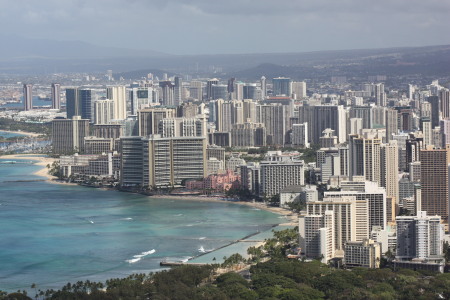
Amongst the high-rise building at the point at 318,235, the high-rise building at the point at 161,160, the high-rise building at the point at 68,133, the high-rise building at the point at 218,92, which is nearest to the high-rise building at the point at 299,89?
the high-rise building at the point at 218,92

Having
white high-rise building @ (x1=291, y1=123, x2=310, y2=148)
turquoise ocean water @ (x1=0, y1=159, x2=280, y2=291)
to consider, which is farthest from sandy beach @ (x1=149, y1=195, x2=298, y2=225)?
white high-rise building @ (x1=291, y1=123, x2=310, y2=148)

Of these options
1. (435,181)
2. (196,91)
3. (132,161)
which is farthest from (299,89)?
(435,181)

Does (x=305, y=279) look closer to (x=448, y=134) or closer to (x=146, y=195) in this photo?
(x=146, y=195)

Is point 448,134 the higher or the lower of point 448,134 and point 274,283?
the higher

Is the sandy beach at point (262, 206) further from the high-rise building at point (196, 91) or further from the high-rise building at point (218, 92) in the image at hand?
the high-rise building at point (196, 91)

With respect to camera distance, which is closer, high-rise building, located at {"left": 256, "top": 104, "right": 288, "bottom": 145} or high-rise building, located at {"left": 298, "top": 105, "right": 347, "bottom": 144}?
high-rise building, located at {"left": 298, "top": 105, "right": 347, "bottom": 144}

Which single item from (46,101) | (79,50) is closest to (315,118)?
(46,101)

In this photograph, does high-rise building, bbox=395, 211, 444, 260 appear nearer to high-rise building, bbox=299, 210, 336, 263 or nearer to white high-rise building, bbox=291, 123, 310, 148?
high-rise building, bbox=299, 210, 336, 263
